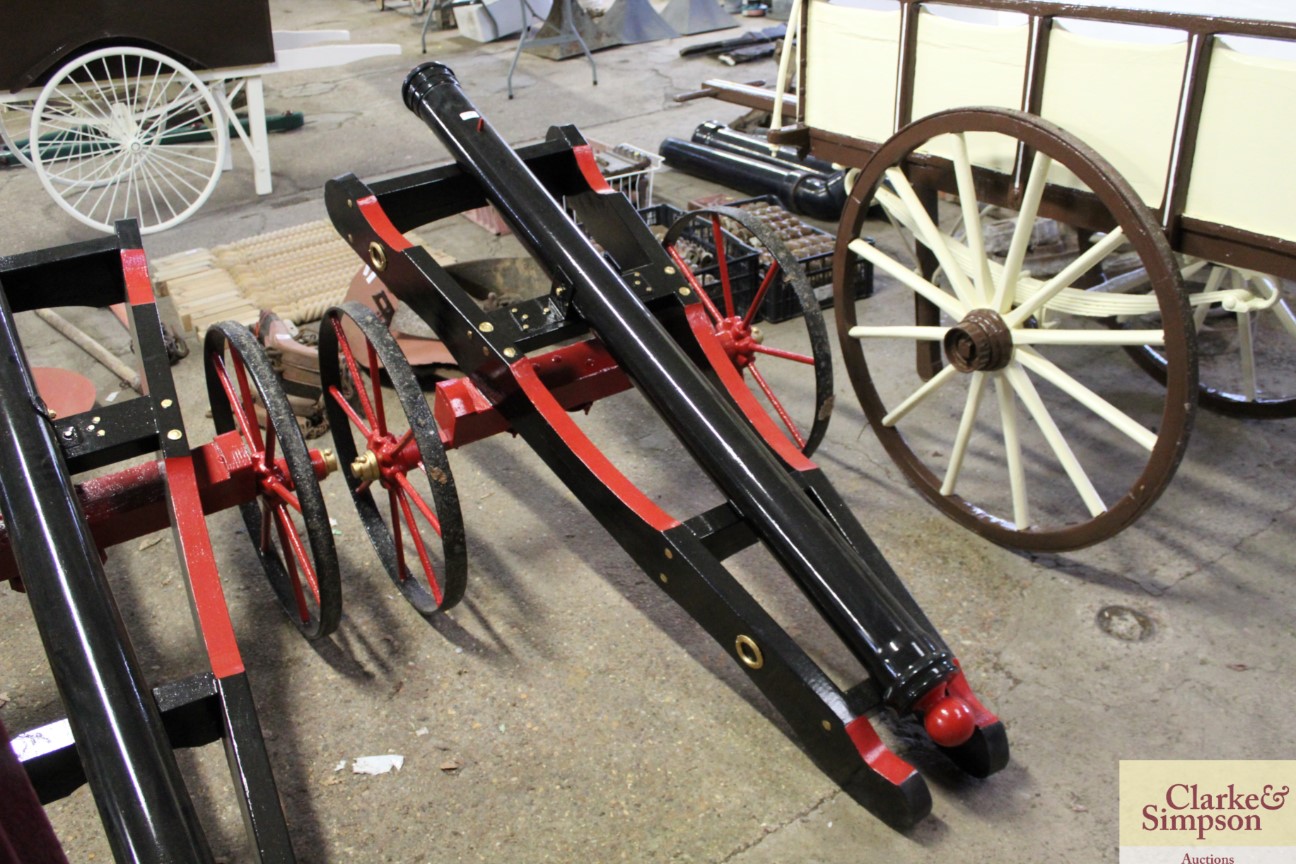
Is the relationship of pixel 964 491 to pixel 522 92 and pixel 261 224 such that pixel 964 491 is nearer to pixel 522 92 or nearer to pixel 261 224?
pixel 261 224

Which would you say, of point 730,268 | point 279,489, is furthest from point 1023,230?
point 279,489

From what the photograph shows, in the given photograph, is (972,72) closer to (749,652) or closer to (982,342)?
(982,342)

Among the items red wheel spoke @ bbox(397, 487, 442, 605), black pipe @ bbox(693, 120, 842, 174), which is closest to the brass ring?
red wheel spoke @ bbox(397, 487, 442, 605)

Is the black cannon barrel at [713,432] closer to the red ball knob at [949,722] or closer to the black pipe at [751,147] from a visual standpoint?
the red ball knob at [949,722]

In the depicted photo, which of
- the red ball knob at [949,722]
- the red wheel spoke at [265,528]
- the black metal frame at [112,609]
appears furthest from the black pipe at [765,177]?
the black metal frame at [112,609]

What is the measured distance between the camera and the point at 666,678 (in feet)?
8.05

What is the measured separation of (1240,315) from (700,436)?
161cm

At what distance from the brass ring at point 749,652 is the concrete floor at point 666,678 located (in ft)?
0.85

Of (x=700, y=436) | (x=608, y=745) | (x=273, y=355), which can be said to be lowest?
(x=608, y=745)

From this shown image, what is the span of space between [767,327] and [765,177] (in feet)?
3.99

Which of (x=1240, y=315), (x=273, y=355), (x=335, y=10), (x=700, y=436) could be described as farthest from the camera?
(x=335, y=10)

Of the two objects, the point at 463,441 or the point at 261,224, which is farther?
the point at 261,224

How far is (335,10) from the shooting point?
32.7 feet

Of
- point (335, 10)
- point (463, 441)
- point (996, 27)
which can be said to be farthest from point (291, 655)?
point (335, 10)
